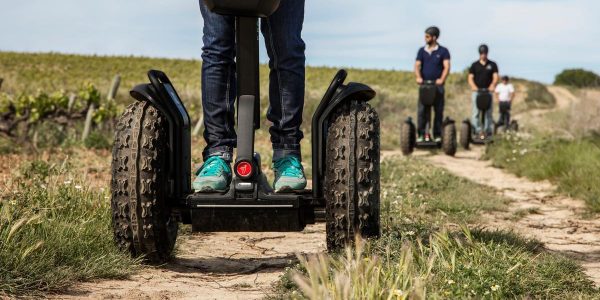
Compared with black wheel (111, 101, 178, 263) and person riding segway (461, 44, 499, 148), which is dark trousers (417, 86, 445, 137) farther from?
black wheel (111, 101, 178, 263)

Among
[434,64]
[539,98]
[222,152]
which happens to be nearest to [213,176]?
[222,152]

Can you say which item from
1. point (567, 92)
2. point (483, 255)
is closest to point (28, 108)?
point (483, 255)

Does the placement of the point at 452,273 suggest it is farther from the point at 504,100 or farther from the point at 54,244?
the point at 504,100

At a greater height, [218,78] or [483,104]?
[483,104]

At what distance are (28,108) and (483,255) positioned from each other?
9.35 m

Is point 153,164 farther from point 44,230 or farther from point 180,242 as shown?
point 180,242

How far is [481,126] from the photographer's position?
45.9 ft

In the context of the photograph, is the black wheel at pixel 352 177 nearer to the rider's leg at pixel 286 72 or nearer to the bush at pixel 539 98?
the rider's leg at pixel 286 72

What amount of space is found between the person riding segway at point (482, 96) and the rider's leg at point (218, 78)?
10.6 m

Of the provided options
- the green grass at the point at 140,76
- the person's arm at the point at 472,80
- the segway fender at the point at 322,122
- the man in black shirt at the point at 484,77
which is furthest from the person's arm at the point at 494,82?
the green grass at the point at 140,76

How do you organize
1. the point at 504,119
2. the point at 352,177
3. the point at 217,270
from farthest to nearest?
the point at 504,119
the point at 217,270
the point at 352,177

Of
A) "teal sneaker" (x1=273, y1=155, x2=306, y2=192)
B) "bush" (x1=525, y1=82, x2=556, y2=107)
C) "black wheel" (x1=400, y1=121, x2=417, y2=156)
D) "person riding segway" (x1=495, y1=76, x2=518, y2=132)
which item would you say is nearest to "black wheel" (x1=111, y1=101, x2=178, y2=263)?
"teal sneaker" (x1=273, y1=155, x2=306, y2=192)

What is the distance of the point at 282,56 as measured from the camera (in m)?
3.48

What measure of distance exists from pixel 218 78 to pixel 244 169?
0.43 meters
